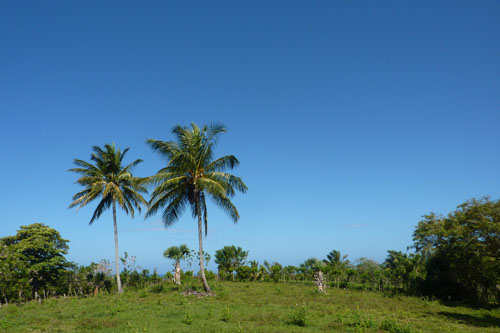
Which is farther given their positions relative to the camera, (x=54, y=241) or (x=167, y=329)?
(x=54, y=241)

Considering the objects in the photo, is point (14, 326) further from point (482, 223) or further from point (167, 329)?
point (482, 223)

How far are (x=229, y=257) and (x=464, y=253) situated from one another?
855 inches

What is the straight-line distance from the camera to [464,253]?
20.1 metres

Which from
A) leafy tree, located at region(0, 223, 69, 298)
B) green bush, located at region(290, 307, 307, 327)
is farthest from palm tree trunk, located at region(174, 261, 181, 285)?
green bush, located at region(290, 307, 307, 327)

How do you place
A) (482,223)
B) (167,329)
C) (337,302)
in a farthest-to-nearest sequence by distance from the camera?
(337,302) < (482,223) < (167,329)

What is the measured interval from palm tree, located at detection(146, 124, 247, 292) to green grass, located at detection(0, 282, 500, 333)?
4.40 metres

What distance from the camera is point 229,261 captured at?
3444cm

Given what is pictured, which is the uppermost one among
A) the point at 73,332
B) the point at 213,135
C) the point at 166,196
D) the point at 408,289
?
the point at 213,135

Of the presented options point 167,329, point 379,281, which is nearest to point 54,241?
point 167,329

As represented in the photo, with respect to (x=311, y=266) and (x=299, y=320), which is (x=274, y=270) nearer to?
(x=311, y=266)

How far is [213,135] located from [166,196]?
200 inches

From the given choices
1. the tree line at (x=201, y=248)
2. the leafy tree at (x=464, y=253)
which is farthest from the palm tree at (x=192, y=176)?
the leafy tree at (x=464, y=253)

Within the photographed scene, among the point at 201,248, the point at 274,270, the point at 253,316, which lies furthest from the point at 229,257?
the point at 253,316

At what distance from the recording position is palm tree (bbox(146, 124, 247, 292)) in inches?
810
